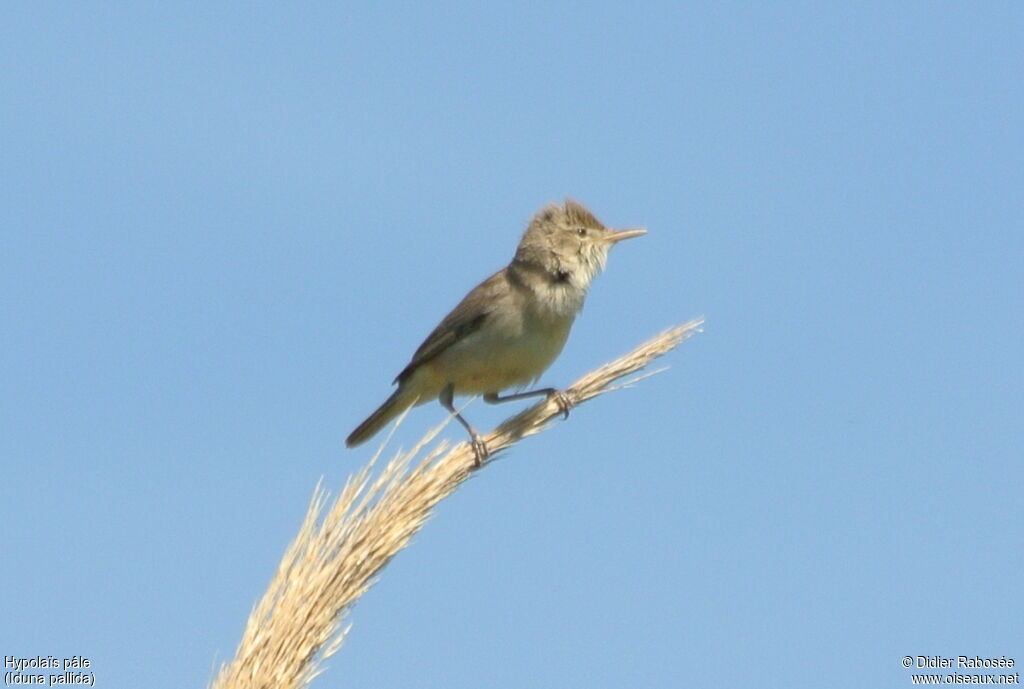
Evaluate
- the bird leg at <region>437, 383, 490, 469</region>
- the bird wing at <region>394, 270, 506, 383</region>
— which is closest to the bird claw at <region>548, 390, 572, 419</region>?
the bird leg at <region>437, 383, 490, 469</region>

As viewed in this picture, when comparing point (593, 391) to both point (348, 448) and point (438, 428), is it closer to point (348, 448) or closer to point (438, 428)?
point (438, 428)

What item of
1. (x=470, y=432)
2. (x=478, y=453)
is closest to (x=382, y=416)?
(x=470, y=432)

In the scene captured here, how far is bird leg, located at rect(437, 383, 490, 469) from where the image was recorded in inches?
123

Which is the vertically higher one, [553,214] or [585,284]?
[553,214]

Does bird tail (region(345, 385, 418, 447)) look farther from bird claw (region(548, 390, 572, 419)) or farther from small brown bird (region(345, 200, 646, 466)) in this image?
bird claw (region(548, 390, 572, 419))

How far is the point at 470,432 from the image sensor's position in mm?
6184

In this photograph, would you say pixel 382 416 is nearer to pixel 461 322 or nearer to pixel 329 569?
pixel 461 322

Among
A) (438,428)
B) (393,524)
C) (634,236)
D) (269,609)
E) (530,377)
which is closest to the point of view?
(269,609)

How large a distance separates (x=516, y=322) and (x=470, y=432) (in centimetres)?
113

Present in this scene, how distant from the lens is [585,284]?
24.3 feet

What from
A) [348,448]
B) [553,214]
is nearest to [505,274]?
[553,214]

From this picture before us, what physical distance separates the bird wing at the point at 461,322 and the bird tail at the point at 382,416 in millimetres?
114

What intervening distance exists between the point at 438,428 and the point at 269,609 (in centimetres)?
76

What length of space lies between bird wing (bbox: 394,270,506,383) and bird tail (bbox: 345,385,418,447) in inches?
4.5
